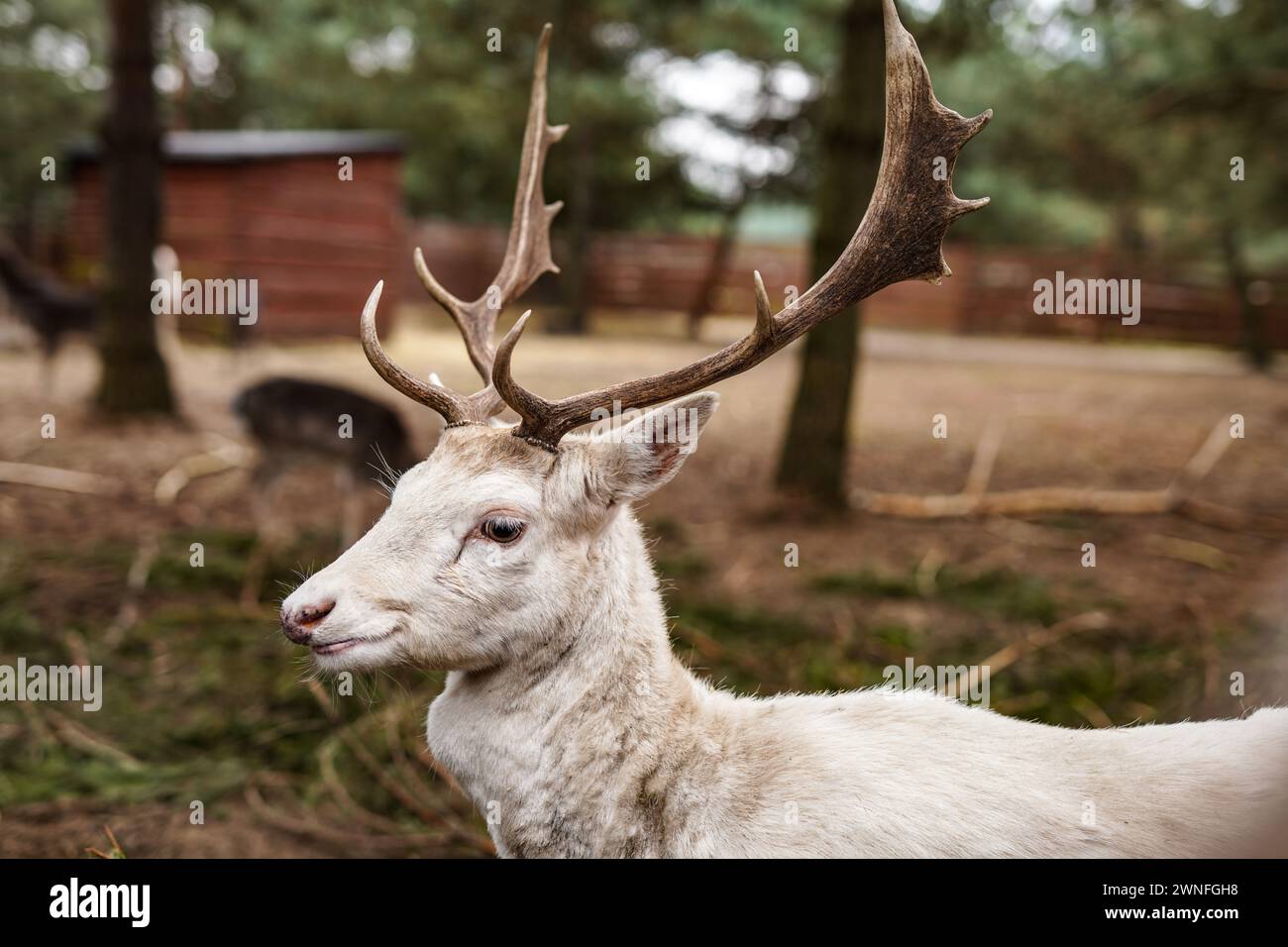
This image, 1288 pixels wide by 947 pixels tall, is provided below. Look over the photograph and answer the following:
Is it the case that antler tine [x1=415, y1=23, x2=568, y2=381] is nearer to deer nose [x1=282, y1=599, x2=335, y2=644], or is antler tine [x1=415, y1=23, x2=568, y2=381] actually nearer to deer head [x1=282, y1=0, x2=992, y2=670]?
deer head [x1=282, y1=0, x2=992, y2=670]

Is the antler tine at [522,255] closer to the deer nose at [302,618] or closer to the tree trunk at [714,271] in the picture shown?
the deer nose at [302,618]

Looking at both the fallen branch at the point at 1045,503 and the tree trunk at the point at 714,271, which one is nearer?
the fallen branch at the point at 1045,503

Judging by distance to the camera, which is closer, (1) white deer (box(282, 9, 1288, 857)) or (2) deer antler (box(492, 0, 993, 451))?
(1) white deer (box(282, 9, 1288, 857))

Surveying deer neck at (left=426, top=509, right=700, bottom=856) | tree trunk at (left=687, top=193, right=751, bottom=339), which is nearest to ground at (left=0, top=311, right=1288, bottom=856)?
deer neck at (left=426, top=509, right=700, bottom=856)

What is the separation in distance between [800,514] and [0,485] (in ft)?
18.6

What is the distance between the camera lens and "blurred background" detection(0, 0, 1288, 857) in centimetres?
448

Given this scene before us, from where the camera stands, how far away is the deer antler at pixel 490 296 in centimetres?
275

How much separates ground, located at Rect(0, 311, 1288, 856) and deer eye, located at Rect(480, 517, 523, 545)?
50 centimetres

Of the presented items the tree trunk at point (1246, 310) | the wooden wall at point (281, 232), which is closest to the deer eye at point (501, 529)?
the wooden wall at point (281, 232)

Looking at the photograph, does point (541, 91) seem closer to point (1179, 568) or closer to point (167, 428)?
point (1179, 568)

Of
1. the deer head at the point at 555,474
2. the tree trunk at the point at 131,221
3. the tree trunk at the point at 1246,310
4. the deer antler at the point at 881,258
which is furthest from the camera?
the tree trunk at the point at 1246,310

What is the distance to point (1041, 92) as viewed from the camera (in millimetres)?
13039

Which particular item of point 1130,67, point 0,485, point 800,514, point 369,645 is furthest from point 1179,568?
point 1130,67

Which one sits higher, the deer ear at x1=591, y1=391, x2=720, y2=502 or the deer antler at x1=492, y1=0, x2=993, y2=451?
the deer antler at x1=492, y1=0, x2=993, y2=451
